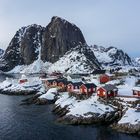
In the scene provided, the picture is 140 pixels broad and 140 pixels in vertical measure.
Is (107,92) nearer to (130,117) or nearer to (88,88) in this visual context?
(88,88)

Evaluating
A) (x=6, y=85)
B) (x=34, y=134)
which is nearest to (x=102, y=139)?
(x=34, y=134)

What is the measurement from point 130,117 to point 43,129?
61.4ft

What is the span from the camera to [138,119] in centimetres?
6397

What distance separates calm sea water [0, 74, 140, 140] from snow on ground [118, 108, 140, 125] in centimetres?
416

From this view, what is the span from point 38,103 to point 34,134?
34.3 meters

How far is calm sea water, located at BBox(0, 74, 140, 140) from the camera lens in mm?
60438

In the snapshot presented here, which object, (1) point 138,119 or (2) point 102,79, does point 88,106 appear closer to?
(1) point 138,119

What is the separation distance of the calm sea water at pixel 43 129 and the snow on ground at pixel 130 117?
4.16 m

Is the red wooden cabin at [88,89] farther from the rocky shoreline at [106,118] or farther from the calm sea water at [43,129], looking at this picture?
the calm sea water at [43,129]

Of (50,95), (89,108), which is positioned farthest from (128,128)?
(50,95)

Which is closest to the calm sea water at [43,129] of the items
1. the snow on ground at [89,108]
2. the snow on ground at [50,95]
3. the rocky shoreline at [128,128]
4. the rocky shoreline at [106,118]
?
the rocky shoreline at [128,128]

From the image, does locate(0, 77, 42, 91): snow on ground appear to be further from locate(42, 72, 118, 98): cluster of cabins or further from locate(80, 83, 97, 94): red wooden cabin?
locate(80, 83, 97, 94): red wooden cabin

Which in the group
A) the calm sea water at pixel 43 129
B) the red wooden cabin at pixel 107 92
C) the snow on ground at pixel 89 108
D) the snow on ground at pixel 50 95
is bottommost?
the calm sea water at pixel 43 129

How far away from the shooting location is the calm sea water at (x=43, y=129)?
60.4 meters
